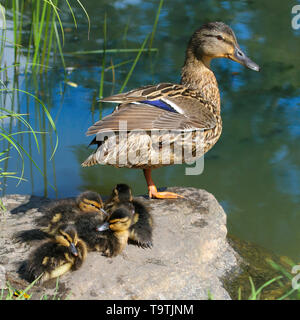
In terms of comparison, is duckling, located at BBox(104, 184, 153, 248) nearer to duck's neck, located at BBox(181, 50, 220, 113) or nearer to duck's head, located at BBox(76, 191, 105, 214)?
duck's head, located at BBox(76, 191, 105, 214)

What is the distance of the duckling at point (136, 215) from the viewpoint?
3820 millimetres

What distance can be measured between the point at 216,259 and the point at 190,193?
2.41 feet

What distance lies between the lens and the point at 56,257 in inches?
131

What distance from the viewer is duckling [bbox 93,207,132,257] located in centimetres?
361

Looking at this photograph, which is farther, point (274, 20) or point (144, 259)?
point (274, 20)

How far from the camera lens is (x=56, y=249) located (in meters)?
3.37

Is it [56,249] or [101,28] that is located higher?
[101,28]

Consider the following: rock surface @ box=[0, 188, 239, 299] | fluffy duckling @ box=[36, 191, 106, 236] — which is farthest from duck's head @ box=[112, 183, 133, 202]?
rock surface @ box=[0, 188, 239, 299]

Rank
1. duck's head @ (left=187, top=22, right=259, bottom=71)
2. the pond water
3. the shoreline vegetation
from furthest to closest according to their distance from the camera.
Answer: the shoreline vegetation, the pond water, duck's head @ (left=187, top=22, right=259, bottom=71)

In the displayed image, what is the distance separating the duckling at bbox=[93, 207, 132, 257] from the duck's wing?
0.60 m

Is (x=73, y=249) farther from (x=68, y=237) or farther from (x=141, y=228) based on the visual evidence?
(x=141, y=228)

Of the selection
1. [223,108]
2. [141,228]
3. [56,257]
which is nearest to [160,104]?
[141,228]
